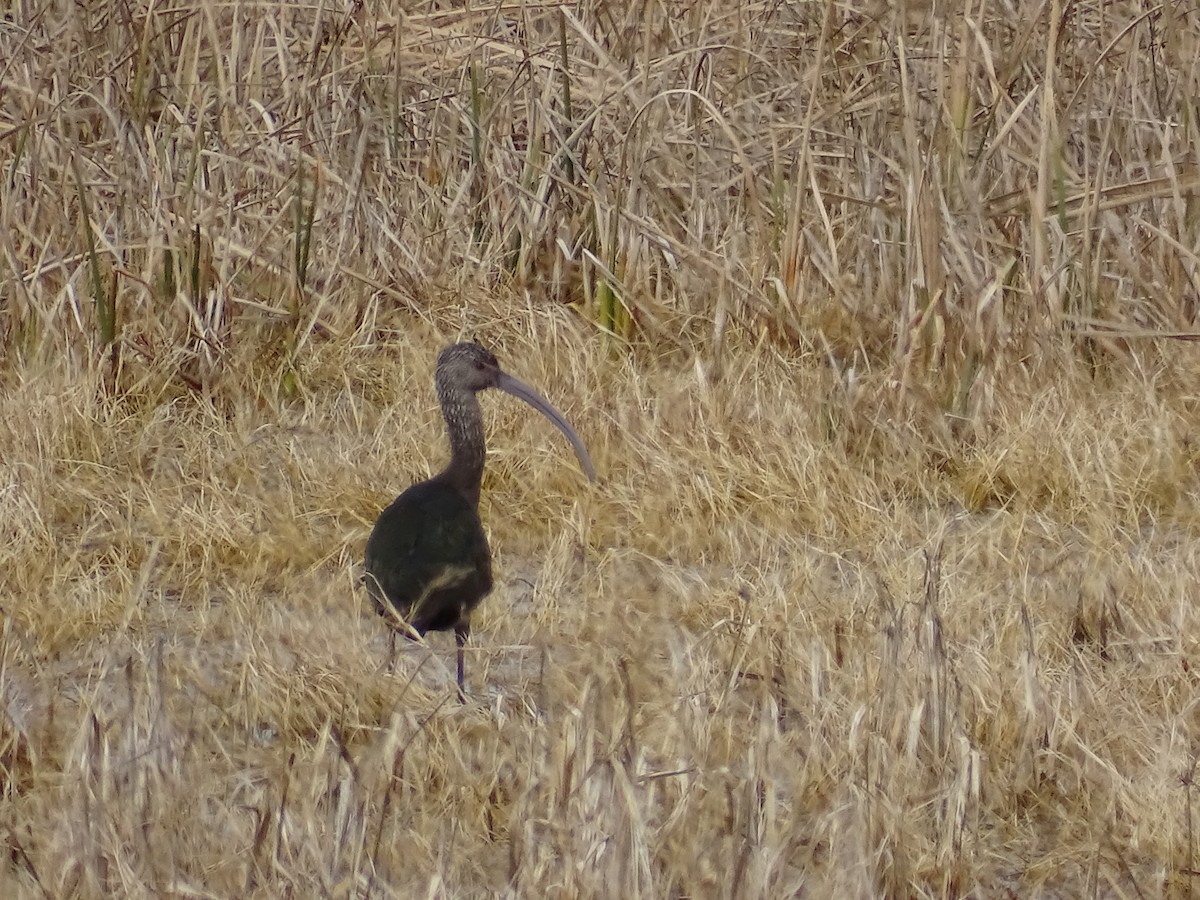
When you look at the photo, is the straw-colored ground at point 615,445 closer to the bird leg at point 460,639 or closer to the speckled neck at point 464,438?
the bird leg at point 460,639

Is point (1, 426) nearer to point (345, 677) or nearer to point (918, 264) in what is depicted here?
point (345, 677)

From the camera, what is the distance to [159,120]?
213 inches

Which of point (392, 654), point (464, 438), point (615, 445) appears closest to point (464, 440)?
point (464, 438)

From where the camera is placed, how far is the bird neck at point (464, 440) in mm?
3633

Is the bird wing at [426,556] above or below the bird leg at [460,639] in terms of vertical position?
above

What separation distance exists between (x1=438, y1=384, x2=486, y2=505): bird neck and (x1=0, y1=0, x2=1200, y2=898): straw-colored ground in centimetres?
26

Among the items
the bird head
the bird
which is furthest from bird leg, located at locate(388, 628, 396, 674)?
the bird head

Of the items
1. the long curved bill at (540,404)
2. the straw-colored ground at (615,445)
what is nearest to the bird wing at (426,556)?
the straw-colored ground at (615,445)

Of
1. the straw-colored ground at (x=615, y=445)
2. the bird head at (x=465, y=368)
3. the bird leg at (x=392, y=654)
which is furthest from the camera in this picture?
the bird head at (x=465, y=368)

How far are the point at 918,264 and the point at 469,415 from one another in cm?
147

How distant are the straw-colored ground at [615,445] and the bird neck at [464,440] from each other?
258 mm

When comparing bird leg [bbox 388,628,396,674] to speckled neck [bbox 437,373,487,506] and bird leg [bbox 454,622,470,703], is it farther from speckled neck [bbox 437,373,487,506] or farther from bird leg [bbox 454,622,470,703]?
speckled neck [bbox 437,373,487,506]

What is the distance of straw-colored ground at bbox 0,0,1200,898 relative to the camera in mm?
2564

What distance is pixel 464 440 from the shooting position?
368cm
